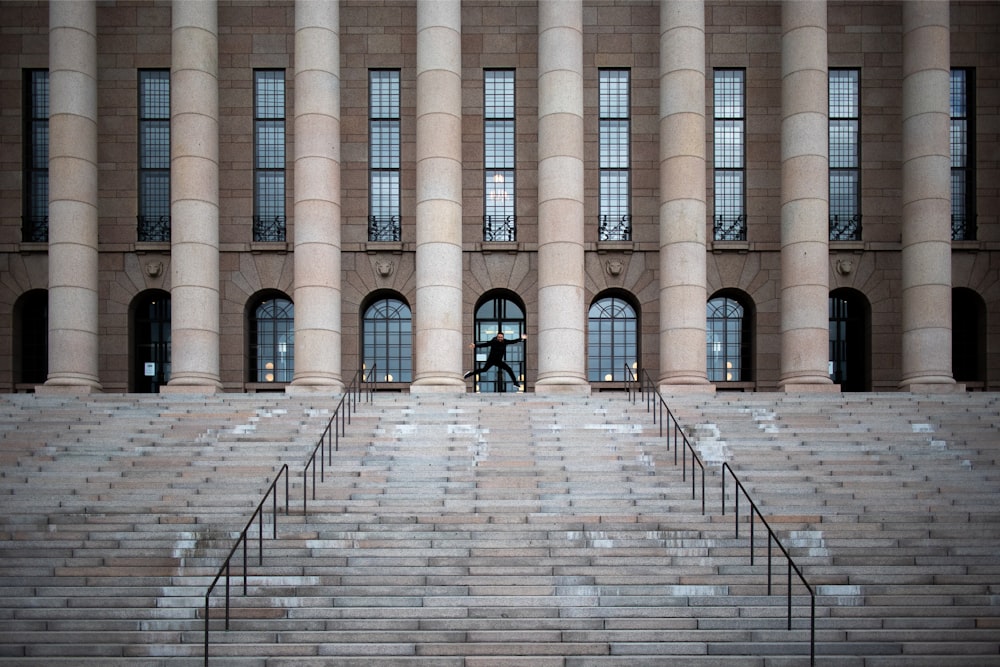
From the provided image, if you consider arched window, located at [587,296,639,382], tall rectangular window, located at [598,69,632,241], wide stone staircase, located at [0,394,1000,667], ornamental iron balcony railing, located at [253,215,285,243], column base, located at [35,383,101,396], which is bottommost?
wide stone staircase, located at [0,394,1000,667]

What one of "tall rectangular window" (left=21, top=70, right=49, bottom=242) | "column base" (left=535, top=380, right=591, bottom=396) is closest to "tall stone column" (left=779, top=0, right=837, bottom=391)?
"column base" (left=535, top=380, right=591, bottom=396)

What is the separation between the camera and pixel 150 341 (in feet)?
119

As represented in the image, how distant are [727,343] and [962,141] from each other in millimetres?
9285

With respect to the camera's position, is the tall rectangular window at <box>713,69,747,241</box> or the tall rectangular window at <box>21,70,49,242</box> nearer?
the tall rectangular window at <box>21,70,49,242</box>

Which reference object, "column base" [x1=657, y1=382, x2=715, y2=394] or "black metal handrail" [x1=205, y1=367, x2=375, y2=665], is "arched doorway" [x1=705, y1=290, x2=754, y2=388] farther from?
"black metal handrail" [x1=205, y1=367, x2=375, y2=665]

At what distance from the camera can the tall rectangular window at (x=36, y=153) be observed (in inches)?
1416

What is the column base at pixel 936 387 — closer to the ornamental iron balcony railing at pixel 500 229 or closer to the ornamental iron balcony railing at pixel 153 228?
the ornamental iron balcony railing at pixel 500 229

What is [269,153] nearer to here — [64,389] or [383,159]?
[383,159]

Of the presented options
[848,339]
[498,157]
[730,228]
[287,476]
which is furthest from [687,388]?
[287,476]

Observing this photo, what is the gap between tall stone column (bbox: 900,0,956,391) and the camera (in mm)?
32062

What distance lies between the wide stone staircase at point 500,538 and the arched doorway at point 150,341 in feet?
30.1

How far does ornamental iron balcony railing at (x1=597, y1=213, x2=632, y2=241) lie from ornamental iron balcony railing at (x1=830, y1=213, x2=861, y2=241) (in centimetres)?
600

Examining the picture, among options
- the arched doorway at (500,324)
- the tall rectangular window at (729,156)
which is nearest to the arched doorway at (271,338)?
the arched doorway at (500,324)

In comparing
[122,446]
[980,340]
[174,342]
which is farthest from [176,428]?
[980,340]
